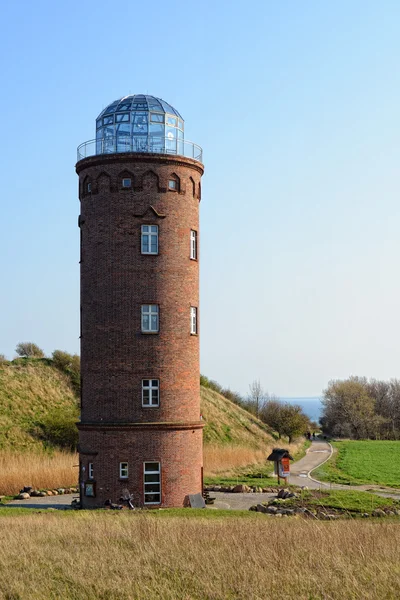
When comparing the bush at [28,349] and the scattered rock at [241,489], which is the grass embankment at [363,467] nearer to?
the scattered rock at [241,489]

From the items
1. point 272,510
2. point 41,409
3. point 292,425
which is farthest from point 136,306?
point 292,425

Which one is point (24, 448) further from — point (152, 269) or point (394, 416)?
point (394, 416)

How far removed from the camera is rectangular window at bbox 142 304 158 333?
31.0 meters

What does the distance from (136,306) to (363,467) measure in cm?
2617

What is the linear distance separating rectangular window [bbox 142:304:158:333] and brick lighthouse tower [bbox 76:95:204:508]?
0.04 metres

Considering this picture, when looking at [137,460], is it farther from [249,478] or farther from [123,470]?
[249,478]

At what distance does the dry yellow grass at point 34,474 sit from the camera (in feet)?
→ 117

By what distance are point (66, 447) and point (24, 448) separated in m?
3.03

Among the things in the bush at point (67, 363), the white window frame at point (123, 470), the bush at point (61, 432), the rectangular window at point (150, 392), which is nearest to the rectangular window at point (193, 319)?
the rectangular window at point (150, 392)

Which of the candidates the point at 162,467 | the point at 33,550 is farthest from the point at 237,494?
the point at 33,550

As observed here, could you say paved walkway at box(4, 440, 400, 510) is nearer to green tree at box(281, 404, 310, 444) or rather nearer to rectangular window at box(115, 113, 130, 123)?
rectangular window at box(115, 113, 130, 123)

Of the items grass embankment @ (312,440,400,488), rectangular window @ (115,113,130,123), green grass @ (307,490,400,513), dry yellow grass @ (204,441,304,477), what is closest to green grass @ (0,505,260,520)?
green grass @ (307,490,400,513)

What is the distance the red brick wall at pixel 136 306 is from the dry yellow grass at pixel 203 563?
1090 cm

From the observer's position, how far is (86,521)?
899 inches
